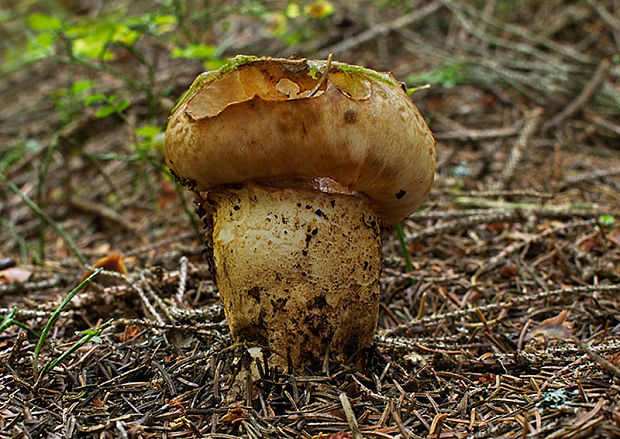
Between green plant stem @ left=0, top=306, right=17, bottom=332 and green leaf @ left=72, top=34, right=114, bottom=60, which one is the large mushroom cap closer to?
green plant stem @ left=0, top=306, right=17, bottom=332

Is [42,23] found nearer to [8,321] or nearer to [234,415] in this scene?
[8,321]

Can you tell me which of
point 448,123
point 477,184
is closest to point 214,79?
point 477,184

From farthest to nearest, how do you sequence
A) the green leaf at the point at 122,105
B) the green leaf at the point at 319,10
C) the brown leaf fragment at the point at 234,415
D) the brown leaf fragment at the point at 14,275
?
the green leaf at the point at 319,10
the green leaf at the point at 122,105
the brown leaf fragment at the point at 14,275
the brown leaf fragment at the point at 234,415

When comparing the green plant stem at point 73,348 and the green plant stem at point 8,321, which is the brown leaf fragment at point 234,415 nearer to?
the green plant stem at point 73,348

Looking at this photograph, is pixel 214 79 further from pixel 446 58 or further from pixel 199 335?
pixel 446 58

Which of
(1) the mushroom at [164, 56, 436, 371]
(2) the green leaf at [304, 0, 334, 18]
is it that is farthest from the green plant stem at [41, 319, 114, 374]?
(2) the green leaf at [304, 0, 334, 18]

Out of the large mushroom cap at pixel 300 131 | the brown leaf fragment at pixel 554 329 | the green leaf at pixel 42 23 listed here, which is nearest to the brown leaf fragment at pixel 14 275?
the large mushroom cap at pixel 300 131

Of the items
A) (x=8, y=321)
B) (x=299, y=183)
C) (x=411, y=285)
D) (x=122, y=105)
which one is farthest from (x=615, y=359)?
(x=122, y=105)
